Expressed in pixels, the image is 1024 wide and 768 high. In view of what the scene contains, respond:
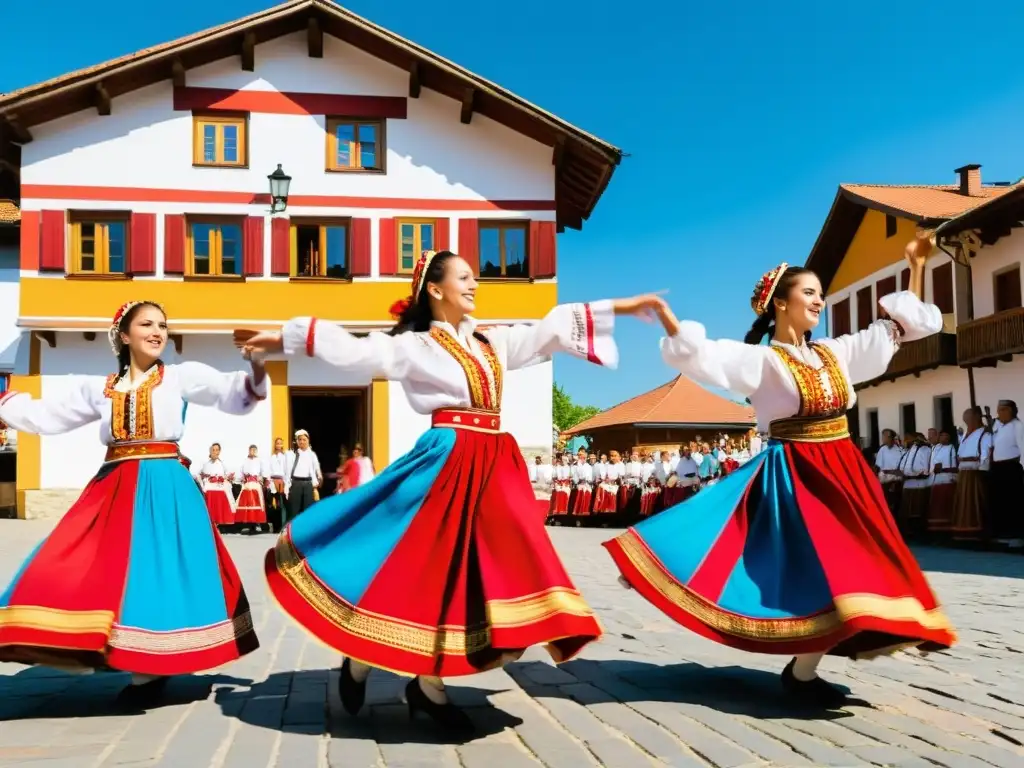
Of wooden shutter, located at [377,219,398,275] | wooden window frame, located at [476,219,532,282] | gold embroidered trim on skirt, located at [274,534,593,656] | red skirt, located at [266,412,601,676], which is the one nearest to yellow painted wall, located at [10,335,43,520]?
wooden shutter, located at [377,219,398,275]

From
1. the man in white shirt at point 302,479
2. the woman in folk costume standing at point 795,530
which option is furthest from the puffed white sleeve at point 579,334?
the man in white shirt at point 302,479

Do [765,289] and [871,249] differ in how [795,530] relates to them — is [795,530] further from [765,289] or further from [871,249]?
[871,249]

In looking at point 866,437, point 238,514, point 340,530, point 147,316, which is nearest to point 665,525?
point 340,530

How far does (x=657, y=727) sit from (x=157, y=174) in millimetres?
18988

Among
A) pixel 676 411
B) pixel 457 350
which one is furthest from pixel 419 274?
pixel 676 411

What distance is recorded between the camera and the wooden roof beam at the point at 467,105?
2084cm

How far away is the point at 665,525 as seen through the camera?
4.68 metres

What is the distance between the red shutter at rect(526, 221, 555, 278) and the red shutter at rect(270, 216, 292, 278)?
465 cm

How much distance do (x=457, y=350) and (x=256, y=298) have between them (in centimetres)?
1720

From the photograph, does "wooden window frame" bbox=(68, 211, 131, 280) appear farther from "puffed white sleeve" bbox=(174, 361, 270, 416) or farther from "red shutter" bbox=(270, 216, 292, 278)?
"puffed white sleeve" bbox=(174, 361, 270, 416)

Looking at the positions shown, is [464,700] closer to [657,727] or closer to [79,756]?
[657,727]

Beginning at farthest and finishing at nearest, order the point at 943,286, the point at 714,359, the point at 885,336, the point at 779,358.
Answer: the point at 943,286, the point at 885,336, the point at 779,358, the point at 714,359

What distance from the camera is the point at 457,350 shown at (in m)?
4.39

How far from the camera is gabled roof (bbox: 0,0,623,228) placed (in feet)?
65.2
